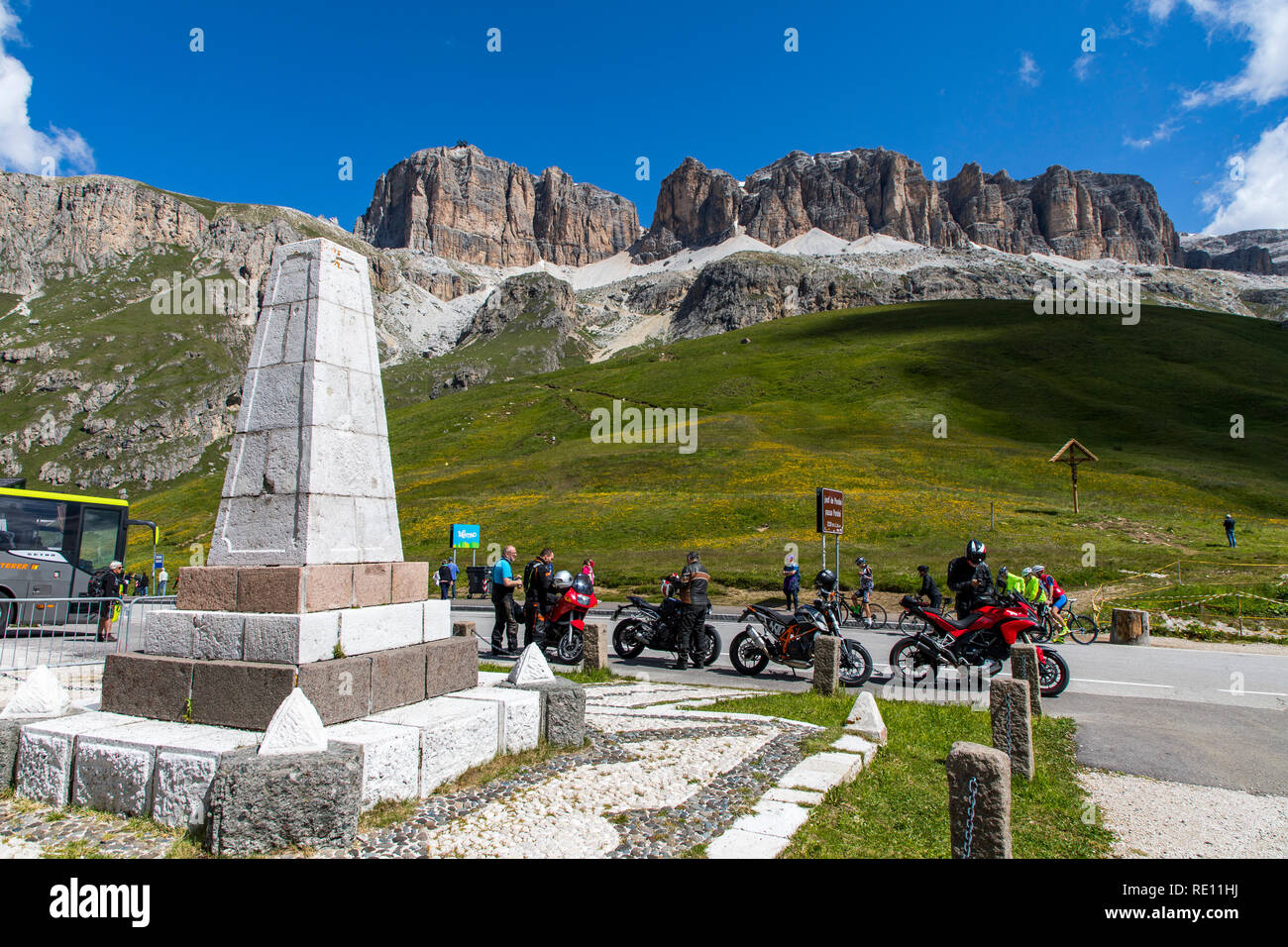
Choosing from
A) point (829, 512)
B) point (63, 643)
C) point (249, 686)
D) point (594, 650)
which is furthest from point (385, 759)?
point (829, 512)

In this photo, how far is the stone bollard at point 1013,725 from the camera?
6094 millimetres

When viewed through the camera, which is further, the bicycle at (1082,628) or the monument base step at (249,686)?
the bicycle at (1082,628)

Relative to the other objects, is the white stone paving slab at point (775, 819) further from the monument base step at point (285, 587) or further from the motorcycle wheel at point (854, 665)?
the motorcycle wheel at point (854, 665)

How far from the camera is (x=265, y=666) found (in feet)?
16.8

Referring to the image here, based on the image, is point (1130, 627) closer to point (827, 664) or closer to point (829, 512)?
point (829, 512)

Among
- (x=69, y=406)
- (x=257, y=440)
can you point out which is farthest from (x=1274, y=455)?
(x=69, y=406)

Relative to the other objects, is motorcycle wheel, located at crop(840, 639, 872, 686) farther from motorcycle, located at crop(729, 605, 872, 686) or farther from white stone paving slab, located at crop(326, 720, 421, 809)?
white stone paving slab, located at crop(326, 720, 421, 809)

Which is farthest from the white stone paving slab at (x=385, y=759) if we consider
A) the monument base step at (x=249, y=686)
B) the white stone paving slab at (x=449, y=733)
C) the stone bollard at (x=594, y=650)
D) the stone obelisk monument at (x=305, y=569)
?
the stone bollard at (x=594, y=650)

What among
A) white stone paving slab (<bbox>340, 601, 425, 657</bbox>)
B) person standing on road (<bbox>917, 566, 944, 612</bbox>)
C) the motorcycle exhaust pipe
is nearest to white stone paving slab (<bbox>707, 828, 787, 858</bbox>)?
white stone paving slab (<bbox>340, 601, 425, 657</bbox>)

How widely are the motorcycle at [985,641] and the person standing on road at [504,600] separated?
7.54 meters

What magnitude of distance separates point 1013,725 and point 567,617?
28.5 feet

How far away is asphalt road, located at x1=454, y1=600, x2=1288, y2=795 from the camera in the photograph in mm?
6891

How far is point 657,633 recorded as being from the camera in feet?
43.0

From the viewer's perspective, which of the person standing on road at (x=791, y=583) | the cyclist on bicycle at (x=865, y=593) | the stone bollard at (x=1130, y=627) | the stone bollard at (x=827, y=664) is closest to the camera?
the stone bollard at (x=827, y=664)
